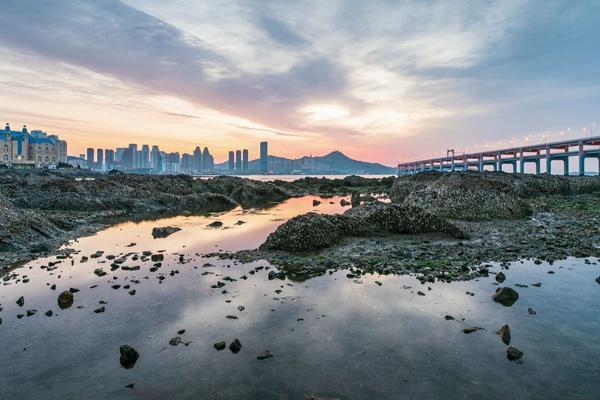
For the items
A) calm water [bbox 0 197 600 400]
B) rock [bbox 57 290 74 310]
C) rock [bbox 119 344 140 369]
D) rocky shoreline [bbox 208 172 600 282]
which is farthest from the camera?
rocky shoreline [bbox 208 172 600 282]

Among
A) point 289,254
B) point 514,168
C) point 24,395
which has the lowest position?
point 24,395

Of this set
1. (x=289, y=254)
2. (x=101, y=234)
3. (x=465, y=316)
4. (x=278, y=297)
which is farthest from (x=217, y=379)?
(x=101, y=234)

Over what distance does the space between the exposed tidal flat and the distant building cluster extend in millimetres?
155903

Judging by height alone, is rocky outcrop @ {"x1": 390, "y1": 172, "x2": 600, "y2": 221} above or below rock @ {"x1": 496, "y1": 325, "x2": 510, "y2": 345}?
above

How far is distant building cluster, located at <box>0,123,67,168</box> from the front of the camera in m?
141

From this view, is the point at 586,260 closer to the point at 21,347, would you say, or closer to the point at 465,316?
the point at 465,316

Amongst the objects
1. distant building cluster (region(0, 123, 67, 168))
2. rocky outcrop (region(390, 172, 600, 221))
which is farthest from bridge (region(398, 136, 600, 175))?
distant building cluster (region(0, 123, 67, 168))

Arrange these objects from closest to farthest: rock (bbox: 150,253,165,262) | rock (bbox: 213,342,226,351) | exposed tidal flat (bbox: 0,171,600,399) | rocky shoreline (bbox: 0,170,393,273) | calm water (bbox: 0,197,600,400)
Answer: calm water (bbox: 0,197,600,400), exposed tidal flat (bbox: 0,171,600,399), rock (bbox: 213,342,226,351), rock (bbox: 150,253,165,262), rocky shoreline (bbox: 0,170,393,273)

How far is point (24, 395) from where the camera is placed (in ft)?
22.7

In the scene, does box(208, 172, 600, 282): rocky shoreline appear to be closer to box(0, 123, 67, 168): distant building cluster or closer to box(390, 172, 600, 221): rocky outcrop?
box(390, 172, 600, 221): rocky outcrop

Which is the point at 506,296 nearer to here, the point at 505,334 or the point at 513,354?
the point at 505,334

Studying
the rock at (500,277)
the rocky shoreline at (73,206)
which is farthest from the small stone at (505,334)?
the rocky shoreline at (73,206)

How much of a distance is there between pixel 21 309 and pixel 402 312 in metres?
11.8

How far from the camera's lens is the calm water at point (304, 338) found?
7.12 meters
